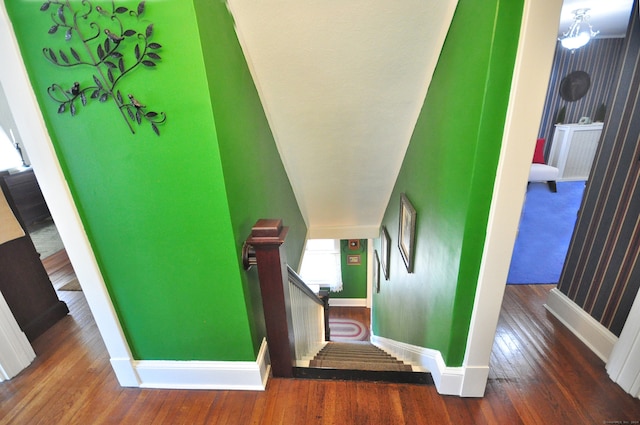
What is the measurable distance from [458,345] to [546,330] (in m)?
1.03

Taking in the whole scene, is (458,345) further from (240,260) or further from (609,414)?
(240,260)

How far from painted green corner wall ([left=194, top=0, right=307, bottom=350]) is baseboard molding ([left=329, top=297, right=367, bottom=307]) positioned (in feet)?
15.0

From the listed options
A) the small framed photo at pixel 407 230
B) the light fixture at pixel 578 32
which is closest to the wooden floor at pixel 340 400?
the small framed photo at pixel 407 230

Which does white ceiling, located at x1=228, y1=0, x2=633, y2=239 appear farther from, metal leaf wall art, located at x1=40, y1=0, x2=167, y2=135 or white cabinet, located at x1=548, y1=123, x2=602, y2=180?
white cabinet, located at x1=548, y1=123, x2=602, y2=180

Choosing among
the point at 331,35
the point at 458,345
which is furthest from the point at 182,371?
the point at 331,35

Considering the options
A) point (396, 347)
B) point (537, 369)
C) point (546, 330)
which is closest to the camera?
point (537, 369)

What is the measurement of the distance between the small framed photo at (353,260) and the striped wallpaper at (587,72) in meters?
4.40

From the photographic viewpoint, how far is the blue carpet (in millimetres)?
2609

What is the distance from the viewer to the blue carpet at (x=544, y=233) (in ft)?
8.56

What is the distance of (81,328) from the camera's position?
79.8 inches

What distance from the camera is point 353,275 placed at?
19.2 feet

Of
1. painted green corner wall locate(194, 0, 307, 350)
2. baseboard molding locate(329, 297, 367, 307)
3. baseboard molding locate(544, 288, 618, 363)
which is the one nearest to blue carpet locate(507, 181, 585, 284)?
baseboard molding locate(544, 288, 618, 363)

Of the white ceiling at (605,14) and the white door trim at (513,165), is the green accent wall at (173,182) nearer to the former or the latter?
the white door trim at (513,165)

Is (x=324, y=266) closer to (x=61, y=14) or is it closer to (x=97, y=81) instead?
(x=97, y=81)
